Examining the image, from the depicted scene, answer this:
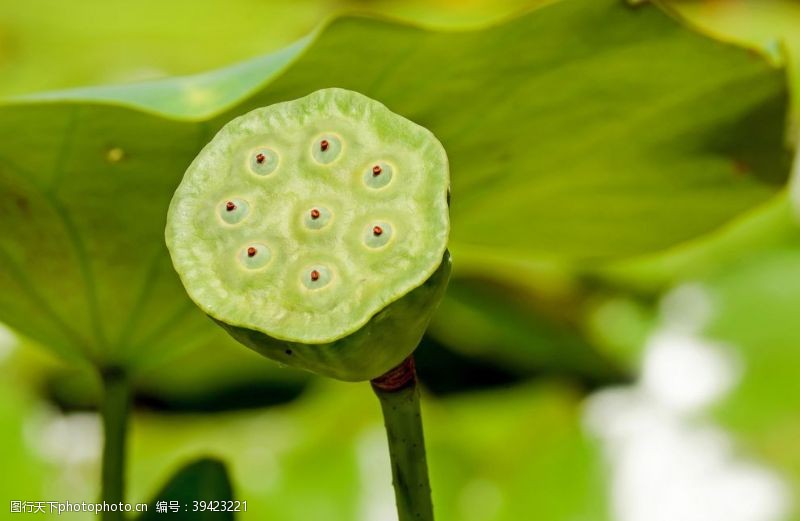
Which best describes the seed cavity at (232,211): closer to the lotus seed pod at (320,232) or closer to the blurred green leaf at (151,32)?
the lotus seed pod at (320,232)

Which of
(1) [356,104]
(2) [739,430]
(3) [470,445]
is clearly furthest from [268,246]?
(2) [739,430]

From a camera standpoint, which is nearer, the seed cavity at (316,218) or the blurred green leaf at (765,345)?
the seed cavity at (316,218)

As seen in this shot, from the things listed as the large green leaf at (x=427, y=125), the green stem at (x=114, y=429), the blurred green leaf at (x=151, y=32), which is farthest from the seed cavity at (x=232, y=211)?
the blurred green leaf at (x=151, y=32)

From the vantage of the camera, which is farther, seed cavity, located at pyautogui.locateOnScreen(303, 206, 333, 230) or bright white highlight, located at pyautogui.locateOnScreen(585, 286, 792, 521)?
bright white highlight, located at pyautogui.locateOnScreen(585, 286, 792, 521)

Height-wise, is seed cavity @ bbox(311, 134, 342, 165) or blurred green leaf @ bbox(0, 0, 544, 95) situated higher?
blurred green leaf @ bbox(0, 0, 544, 95)

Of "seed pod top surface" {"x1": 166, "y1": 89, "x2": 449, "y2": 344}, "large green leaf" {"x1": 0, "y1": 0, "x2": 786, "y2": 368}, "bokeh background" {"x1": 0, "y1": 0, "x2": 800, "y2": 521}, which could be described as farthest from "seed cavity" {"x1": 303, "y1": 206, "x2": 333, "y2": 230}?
"bokeh background" {"x1": 0, "y1": 0, "x2": 800, "y2": 521}

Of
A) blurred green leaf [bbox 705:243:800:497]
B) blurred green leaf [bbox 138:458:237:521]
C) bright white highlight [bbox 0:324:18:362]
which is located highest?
bright white highlight [bbox 0:324:18:362]

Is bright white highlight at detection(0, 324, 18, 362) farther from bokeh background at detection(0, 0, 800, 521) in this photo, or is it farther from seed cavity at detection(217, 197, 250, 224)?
seed cavity at detection(217, 197, 250, 224)

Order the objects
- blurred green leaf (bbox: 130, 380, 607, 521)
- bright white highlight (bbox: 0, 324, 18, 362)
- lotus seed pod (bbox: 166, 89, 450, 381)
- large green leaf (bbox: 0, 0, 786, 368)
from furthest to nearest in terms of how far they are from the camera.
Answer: bright white highlight (bbox: 0, 324, 18, 362) → blurred green leaf (bbox: 130, 380, 607, 521) → large green leaf (bbox: 0, 0, 786, 368) → lotus seed pod (bbox: 166, 89, 450, 381)
